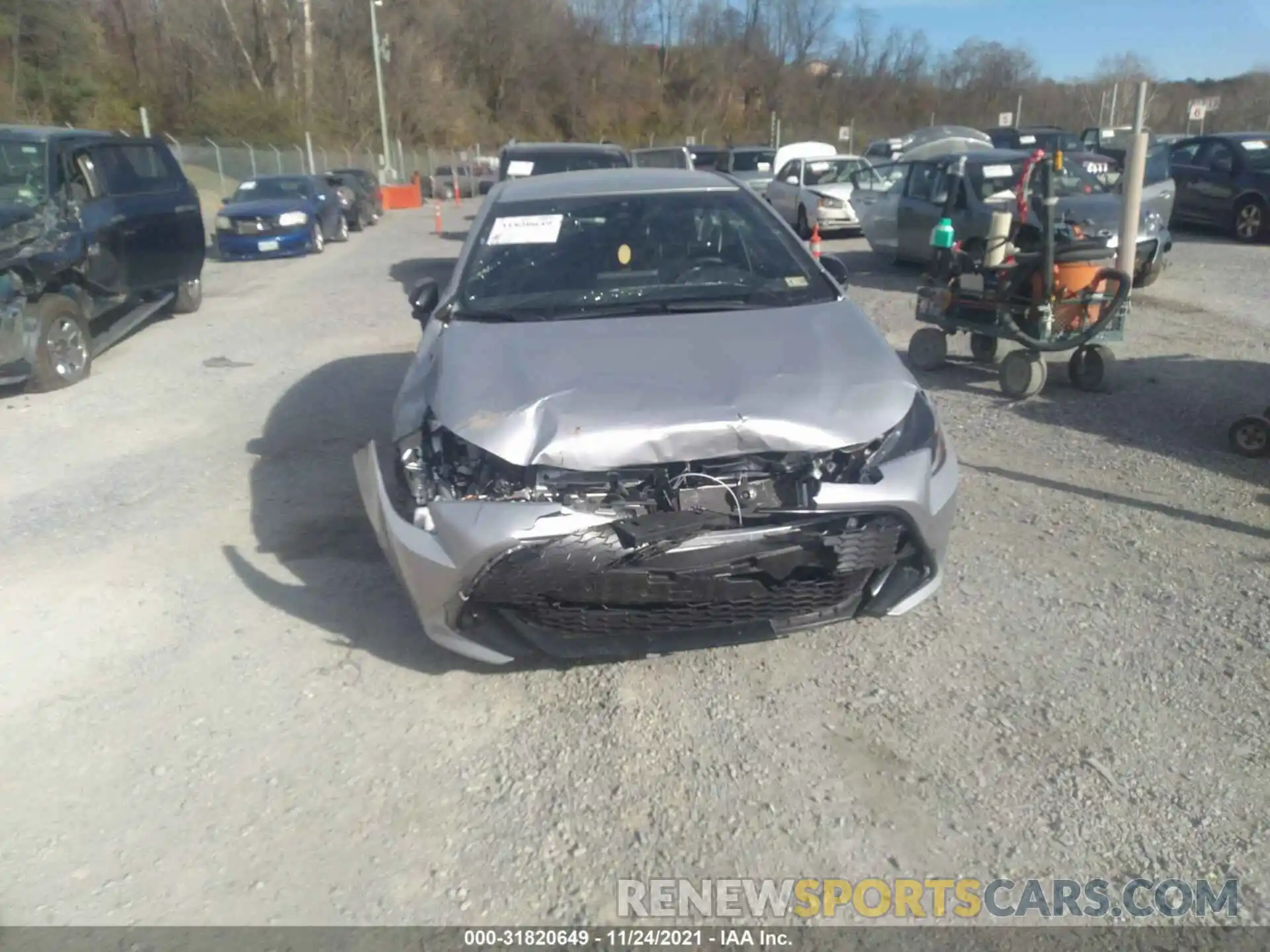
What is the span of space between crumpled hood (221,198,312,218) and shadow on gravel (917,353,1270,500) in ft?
48.3

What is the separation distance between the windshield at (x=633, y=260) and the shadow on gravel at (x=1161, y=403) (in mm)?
2476

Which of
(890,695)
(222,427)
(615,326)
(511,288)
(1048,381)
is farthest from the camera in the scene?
(1048,381)

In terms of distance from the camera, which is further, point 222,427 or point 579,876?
point 222,427

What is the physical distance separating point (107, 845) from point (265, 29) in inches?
2150

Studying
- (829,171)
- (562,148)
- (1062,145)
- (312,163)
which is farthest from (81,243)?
(312,163)

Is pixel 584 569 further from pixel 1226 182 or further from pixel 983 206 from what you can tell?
pixel 1226 182

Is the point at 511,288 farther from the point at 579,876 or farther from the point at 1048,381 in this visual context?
the point at 1048,381

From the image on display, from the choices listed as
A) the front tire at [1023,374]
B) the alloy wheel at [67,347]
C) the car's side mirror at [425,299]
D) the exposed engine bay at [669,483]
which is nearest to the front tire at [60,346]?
the alloy wheel at [67,347]

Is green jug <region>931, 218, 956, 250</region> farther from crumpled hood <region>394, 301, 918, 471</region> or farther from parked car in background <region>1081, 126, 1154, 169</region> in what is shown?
parked car in background <region>1081, 126, 1154, 169</region>

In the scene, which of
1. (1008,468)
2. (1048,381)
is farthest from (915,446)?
(1048,381)

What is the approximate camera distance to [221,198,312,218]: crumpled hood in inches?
765

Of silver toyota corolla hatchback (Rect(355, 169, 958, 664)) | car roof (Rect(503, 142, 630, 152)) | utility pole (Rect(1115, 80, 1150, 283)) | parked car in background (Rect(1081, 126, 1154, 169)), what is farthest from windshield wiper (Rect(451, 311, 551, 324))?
parked car in background (Rect(1081, 126, 1154, 169))

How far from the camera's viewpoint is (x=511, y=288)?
4844mm

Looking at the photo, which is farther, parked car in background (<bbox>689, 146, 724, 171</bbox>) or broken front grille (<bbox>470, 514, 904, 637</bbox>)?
parked car in background (<bbox>689, 146, 724, 171</bbox>)
